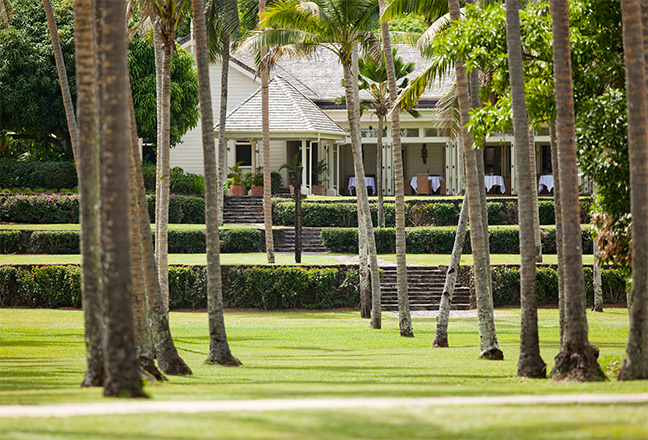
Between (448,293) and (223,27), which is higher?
(223,27)

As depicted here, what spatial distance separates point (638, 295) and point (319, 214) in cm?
2388

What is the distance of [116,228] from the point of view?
7918 mm

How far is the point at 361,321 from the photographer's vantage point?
21.8 meters

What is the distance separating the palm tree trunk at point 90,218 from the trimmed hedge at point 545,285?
1705 cm

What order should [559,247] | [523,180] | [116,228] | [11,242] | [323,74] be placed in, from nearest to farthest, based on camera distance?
[116,228]
[523,180]
[559,247]
[11,242]
[323,74]

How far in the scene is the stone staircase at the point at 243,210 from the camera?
3475 centimetres

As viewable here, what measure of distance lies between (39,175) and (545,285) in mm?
21803

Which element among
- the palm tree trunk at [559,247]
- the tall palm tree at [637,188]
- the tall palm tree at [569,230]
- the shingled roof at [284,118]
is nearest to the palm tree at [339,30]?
the palm tree trunk at [559,247]

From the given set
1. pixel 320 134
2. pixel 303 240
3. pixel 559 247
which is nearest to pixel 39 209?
pixel 303 240

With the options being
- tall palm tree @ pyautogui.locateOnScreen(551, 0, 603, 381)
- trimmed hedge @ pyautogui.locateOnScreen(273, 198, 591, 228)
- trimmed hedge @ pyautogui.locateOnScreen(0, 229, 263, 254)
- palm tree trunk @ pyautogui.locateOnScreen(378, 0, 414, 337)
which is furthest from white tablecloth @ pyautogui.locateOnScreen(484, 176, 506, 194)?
tall palm tree @ pyautogui.locateOnScreen(551, 0, 603, 381)

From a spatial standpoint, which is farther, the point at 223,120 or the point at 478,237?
the point at 223,120

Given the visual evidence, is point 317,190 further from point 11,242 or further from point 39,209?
point 11,242

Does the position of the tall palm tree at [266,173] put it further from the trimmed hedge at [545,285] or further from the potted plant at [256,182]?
the potted plant at [256,182]

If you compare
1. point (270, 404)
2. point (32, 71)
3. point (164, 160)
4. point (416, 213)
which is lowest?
point (270, 404)
